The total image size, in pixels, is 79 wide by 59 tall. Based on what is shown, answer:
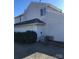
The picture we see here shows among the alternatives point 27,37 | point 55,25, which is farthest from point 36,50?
point 55,25

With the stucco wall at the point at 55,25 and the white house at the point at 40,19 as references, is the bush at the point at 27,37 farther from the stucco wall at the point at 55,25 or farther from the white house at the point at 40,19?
the stucco wall at the point at 55,25

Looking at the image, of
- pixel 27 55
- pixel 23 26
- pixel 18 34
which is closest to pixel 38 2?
pixel 23 26

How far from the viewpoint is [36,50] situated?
1.47 meters

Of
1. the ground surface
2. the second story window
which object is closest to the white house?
the second story window

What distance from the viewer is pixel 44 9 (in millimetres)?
1519

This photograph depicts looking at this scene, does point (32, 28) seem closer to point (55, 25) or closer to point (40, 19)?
point (40, 19)

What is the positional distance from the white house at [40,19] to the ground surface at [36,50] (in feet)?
0.41

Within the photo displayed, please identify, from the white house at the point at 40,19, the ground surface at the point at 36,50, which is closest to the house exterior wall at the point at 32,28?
the white house at the point at 40,19

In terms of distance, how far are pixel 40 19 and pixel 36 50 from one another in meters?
0.37

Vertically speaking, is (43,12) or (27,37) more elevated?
(43,12)

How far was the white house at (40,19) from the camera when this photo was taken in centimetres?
149
